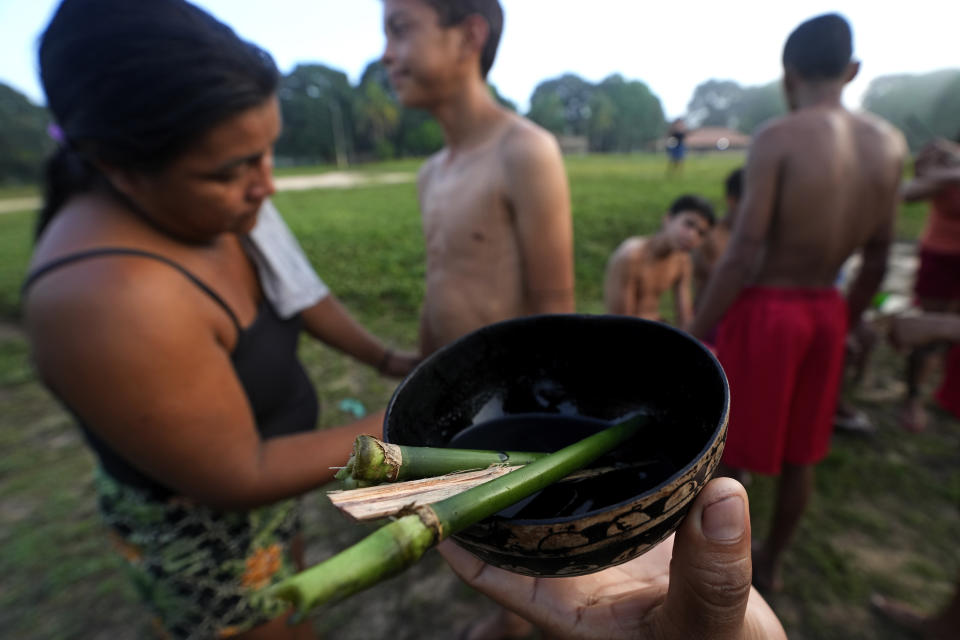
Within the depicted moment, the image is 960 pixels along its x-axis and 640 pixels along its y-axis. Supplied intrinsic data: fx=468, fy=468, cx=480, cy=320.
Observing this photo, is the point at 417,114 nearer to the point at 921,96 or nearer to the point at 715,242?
the point at 921,96

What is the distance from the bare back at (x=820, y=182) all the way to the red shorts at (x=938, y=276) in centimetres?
265

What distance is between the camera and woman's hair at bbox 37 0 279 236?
1.26m

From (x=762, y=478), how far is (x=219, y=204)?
3846 mm

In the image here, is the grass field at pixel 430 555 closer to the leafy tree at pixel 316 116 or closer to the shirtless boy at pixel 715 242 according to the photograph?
the shirtless boy at pixel 715 242

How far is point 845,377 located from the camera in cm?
469

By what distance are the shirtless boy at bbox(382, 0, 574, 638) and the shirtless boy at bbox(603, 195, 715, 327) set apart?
75.1 inches

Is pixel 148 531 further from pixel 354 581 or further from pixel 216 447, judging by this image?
pixel 354 581

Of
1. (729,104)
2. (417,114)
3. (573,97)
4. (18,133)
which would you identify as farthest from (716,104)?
(18,133)

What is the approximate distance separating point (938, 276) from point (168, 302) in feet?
19.9

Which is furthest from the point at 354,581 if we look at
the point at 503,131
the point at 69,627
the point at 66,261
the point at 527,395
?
the point at 69,627

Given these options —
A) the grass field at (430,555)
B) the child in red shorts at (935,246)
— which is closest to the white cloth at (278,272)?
the grass field at (430,555)

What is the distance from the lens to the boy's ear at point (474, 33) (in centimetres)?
214

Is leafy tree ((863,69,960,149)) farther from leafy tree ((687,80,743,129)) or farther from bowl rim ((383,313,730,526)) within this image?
leafy tree ((687,80,743,129))

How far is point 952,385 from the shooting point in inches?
126
